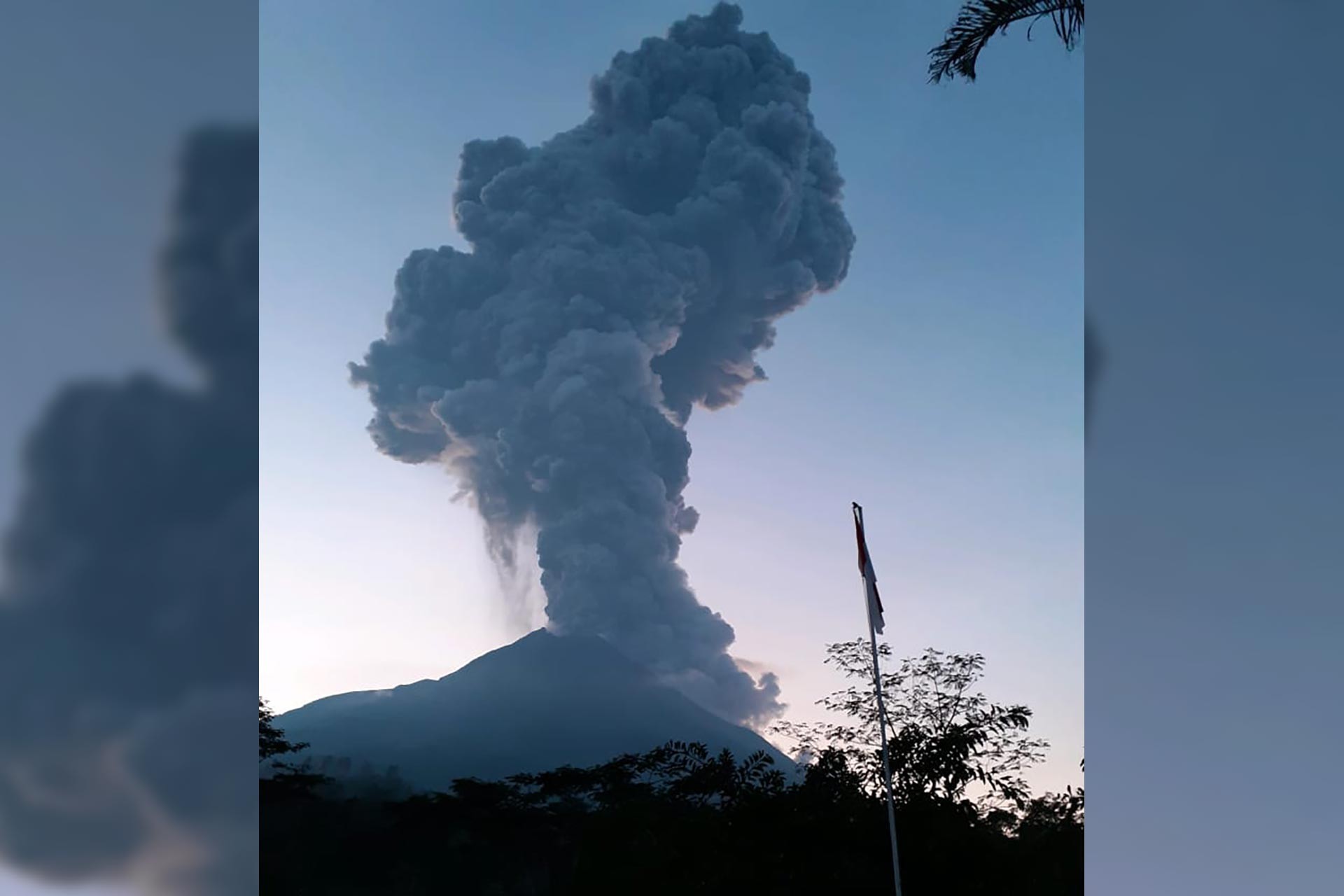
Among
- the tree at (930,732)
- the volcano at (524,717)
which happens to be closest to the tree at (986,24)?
the tree at (930,732)

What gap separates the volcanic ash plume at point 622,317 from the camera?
1481cm

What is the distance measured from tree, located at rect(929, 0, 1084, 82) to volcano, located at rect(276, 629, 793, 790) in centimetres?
1006

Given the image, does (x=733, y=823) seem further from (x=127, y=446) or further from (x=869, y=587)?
(x=127, y=446)

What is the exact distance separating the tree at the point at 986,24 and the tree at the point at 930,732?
227 inches

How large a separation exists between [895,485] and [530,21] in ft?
23.6

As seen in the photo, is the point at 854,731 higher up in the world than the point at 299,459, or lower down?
lower down

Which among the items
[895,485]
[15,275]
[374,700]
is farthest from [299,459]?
[15,275]

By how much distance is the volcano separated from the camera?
44.2 ft

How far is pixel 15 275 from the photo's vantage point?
212 centimetres

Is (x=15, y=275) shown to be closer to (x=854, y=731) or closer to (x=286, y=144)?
(x=854, y=731)

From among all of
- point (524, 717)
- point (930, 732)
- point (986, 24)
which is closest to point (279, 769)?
point (524, 717)

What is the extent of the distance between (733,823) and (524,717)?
24.7 ft

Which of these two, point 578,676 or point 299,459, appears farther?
point 578,676

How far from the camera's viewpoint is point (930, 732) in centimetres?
929
